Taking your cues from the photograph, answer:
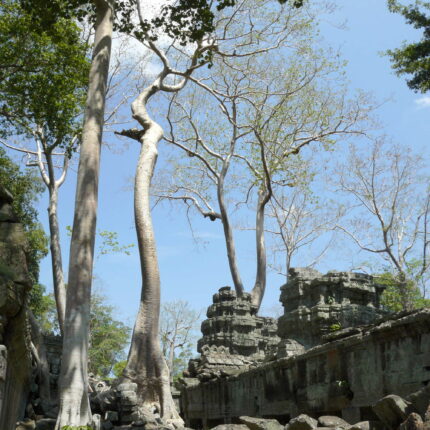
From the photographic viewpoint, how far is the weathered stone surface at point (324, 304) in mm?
11766

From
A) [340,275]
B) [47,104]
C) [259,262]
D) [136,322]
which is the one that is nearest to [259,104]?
[259,262]

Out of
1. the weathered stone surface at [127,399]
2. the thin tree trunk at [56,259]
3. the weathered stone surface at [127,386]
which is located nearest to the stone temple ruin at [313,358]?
→ the weathered stone surface at [127,386]

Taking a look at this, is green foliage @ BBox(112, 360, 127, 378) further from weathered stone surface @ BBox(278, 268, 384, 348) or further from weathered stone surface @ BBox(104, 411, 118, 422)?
weathered stone surface @ BBox(104, 411, 118, 422)

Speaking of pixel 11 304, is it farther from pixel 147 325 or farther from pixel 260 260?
pixel 260 260

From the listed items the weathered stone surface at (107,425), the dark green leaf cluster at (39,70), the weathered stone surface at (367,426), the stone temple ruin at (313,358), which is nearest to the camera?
the weathered stone surface at (367,426)

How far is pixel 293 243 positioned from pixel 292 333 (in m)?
14.7

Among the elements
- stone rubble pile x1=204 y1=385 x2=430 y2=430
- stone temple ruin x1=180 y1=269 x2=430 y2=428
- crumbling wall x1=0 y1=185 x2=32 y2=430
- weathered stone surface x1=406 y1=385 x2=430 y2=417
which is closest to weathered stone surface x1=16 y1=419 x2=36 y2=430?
stone temple ruin x1=180 y1=269 x2=430 y2=428

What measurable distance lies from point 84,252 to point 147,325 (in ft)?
11.5

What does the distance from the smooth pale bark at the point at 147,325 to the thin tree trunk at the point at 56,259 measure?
13.7ft

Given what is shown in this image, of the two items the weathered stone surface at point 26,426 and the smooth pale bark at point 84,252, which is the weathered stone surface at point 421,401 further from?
the weathered stone surface at point 26,426

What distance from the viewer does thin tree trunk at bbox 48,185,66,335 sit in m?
16.2

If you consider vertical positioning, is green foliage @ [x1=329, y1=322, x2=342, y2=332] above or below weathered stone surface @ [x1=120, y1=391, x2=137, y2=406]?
above

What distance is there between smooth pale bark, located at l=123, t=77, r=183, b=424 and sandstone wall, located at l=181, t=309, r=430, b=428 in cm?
166

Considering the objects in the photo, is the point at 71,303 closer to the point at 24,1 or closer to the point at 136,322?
the point at 136,322
